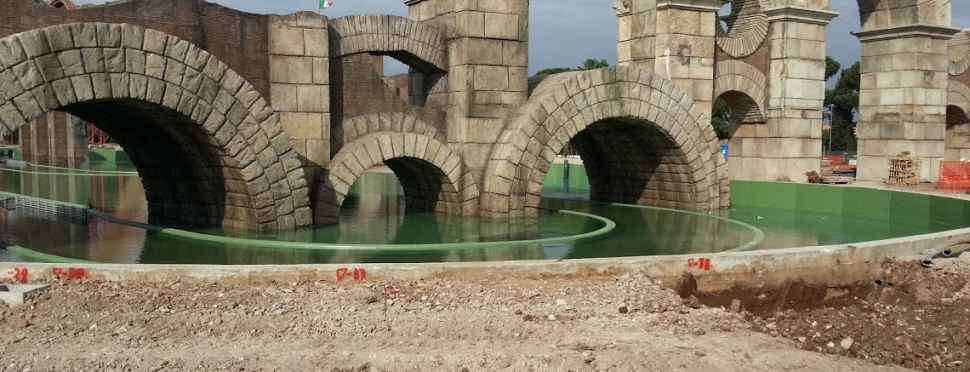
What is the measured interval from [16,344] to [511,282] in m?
3.77

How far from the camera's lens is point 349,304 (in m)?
6.72

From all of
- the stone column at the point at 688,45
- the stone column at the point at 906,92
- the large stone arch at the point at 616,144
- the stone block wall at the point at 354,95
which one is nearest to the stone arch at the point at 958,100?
the stone column at the point at 906,92

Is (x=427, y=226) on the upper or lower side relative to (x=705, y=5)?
lower

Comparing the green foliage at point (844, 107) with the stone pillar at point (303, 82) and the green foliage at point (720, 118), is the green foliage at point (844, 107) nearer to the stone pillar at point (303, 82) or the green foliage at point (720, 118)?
the green foliage at point (720, 118)

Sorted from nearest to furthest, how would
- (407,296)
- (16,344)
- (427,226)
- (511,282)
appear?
(16,344) < (407,296) < (511,282) < (427,226)

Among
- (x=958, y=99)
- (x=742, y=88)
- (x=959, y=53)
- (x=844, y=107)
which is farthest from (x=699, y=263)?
(x=844, y=107)

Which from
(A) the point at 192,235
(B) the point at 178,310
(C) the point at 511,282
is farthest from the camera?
(A) the point at 192,235

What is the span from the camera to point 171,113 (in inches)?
390

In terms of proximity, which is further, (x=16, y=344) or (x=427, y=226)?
(x=427, y=226)

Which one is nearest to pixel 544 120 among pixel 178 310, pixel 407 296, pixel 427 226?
pixel 427 226

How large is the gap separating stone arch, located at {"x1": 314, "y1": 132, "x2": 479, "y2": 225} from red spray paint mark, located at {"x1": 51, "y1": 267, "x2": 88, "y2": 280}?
179 inches

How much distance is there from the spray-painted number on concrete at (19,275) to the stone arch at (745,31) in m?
13.3

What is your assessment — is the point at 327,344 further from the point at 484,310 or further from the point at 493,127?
the point at 493,127

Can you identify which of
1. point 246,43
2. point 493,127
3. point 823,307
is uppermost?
point 246,43
